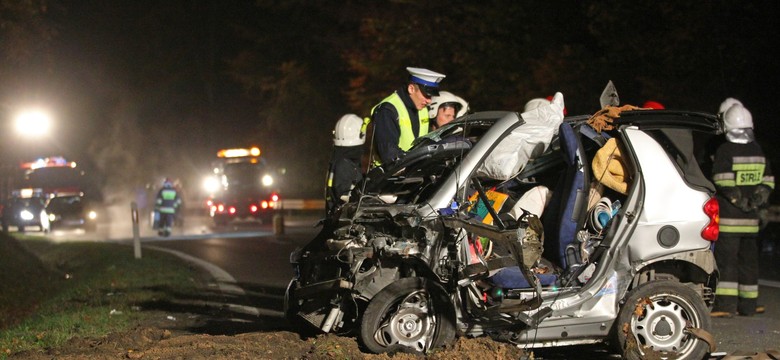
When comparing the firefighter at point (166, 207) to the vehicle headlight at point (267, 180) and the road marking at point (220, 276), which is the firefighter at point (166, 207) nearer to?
the vehicle headlight at point (267, 180)

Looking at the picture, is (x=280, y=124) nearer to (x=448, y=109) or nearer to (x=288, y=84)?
(x=288, y=84)

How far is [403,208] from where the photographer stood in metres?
7.30

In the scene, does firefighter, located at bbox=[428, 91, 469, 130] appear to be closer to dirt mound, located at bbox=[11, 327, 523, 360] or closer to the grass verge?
dirt mound, located at bbox=[11, 327, 523, 360]

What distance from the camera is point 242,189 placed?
32562 mm

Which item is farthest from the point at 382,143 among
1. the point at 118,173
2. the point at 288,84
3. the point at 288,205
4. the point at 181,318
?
the point at 118,173

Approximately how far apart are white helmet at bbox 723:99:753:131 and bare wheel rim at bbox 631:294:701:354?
3114 millimetres

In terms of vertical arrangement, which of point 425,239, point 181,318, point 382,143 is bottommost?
point 181,318

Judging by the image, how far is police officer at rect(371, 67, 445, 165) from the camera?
9000mm

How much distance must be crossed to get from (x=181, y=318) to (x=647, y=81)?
1468cm

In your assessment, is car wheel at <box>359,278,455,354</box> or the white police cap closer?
car wheel at <box>359,278,455,354</box>

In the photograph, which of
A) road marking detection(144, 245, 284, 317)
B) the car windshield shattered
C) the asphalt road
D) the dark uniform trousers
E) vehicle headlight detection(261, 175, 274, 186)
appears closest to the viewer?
the car windshield shattered

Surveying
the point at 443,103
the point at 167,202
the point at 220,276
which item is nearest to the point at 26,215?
the point at 167,202

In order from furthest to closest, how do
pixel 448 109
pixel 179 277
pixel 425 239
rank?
pixel 179 277
pixel 448 109
pixel 425 239

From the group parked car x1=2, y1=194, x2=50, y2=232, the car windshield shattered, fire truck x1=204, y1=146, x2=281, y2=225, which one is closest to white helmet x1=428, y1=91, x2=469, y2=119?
the car windshield shattered
